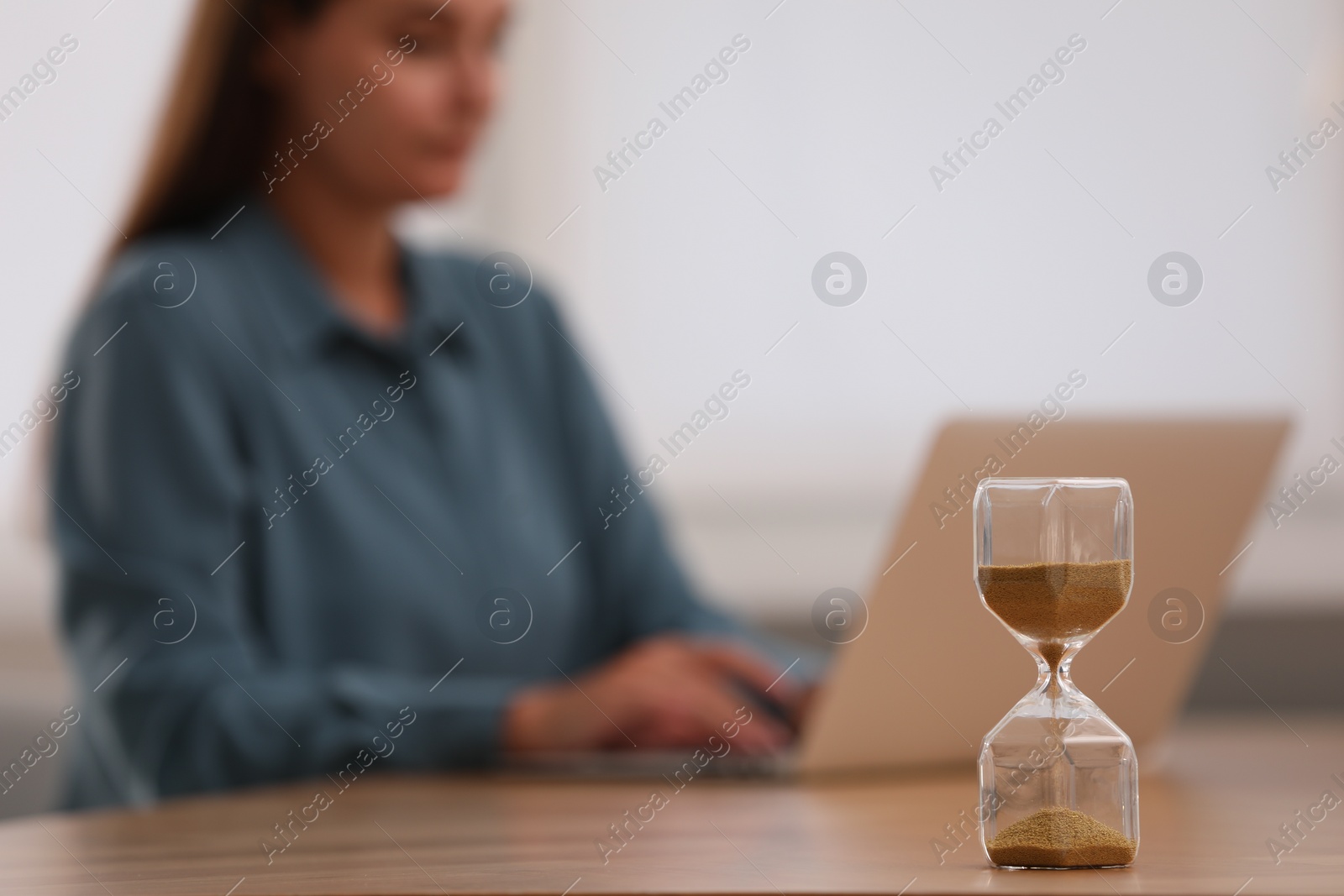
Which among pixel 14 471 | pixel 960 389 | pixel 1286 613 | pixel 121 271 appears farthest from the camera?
pixel 14 471

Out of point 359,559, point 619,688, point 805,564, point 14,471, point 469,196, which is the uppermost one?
point 14,471

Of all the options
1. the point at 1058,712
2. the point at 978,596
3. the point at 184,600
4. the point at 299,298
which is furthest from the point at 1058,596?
the point at 299,298

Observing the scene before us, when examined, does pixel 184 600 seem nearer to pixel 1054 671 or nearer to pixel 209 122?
pixel 209 122

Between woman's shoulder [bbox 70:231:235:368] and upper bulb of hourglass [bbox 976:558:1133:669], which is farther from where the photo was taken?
woman's shoulder [bbox 70:231:235:368]

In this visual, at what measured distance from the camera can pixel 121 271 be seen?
1.87 m

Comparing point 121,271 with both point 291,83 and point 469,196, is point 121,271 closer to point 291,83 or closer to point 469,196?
point 291,83

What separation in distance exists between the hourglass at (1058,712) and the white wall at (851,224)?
226 centimetres

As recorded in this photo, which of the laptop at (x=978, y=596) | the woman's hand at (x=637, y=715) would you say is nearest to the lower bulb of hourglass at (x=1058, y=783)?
the laptop at (x=978, y=596)

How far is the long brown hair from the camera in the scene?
78.2 inches

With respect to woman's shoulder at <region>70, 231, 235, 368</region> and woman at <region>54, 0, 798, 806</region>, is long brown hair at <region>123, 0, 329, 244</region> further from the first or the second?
woman's shoulder at <region>70, 231, 235, 368</region>

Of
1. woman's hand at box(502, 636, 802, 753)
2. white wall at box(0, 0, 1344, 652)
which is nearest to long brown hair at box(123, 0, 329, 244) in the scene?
woman's hand at box(502, 636, 802, 753)

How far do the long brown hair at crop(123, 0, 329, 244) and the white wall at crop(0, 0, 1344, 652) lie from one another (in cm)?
133

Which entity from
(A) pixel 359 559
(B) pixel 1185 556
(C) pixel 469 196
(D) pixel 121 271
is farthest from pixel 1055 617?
(C) pixel 469 196

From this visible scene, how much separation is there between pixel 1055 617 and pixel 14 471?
3.16 m
